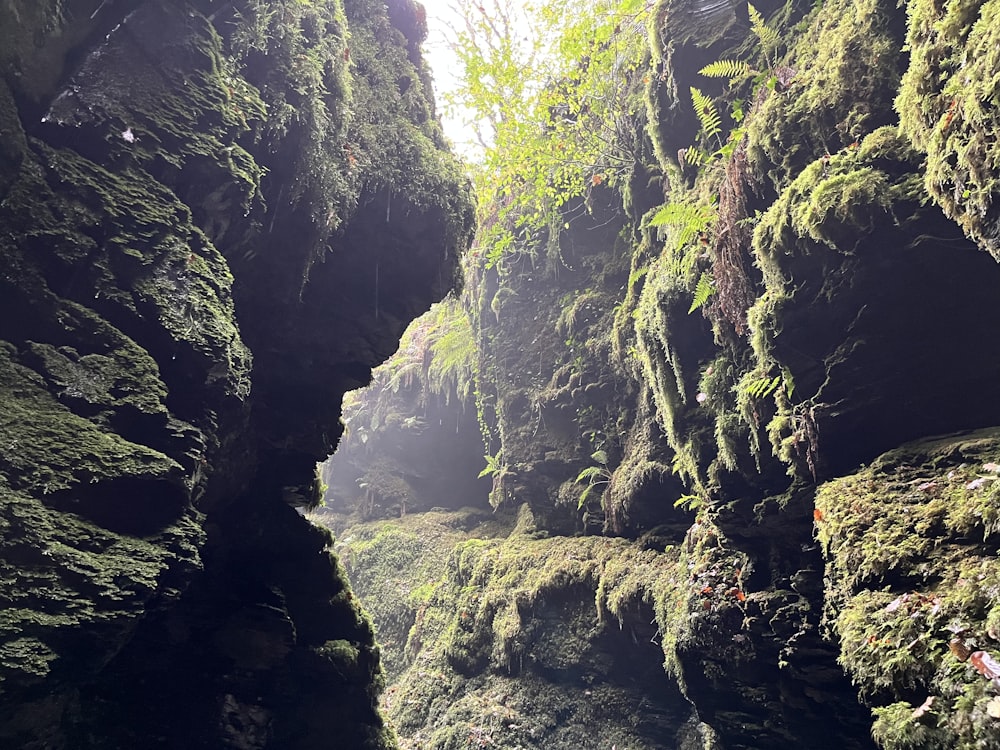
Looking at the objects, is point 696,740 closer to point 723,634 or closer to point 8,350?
point 723,634

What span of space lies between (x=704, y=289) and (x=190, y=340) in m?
5.24

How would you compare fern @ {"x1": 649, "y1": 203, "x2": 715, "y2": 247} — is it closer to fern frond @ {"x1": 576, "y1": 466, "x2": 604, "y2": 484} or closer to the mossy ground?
the mossy ground

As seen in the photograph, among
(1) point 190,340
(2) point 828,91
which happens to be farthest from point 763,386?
(1) point 190,340

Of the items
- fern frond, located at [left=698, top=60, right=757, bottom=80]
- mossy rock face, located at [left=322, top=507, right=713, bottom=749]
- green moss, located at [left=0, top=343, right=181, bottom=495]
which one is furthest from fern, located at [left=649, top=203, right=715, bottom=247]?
green moss, located at [left=0, top=343, right=181, bottom=495]

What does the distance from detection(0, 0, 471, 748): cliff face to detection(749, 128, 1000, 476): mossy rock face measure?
416cm

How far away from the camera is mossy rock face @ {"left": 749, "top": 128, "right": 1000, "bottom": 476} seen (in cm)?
428

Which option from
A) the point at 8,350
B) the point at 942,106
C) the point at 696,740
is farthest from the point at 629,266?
the point at 8,350

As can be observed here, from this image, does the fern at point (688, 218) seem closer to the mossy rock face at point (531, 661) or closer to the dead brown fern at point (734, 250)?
the dead brown fern at point (734, 250)

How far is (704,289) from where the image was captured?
6.20 m

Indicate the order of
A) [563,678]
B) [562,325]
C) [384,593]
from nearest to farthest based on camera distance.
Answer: [563,678], [562,325], [384,593]

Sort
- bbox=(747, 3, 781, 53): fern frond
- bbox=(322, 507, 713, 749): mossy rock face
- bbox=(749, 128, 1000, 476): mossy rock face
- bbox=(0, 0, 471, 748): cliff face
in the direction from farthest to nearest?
bbox=(322, 507, 713, 749): mossy rock face → bbox=(747, 3, 781, 53): fern frond → bbox=(749, 128, 1000, 476): mossy rock face → bbox=(0, 0, 471, 748): cliff face

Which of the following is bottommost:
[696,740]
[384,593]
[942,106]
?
[696,740]

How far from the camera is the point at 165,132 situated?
4242mm

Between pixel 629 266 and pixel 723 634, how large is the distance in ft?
22.7
